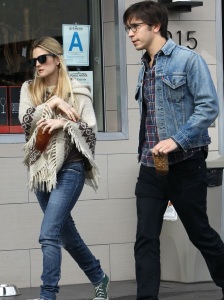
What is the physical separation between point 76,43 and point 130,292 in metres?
2.31

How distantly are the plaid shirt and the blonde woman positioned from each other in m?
0.47

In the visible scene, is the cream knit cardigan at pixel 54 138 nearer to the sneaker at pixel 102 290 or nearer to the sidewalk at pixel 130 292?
the sneaker at pixel 102 290

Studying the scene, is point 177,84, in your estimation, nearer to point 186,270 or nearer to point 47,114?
point 47,114

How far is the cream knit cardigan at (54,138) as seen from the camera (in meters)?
5.86

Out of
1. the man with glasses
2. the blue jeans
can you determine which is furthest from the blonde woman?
the man with glasses

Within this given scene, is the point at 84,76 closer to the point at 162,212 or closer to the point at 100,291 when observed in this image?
the point at 100,291

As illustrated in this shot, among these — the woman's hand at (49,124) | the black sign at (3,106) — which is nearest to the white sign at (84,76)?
the black sign at (3,106)

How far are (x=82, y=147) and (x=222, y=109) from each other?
2.78 metres

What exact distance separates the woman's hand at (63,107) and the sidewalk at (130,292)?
180 cm

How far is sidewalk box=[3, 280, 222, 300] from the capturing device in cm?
703

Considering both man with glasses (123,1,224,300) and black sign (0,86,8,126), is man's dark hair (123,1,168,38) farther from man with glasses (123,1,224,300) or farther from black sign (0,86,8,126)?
black sign (0,86,8,126)

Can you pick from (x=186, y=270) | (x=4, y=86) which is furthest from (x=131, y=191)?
(x=4, y=86)

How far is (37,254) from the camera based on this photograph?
25.0 feet

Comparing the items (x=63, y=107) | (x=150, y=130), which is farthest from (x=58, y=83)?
(x=150, y=130)
